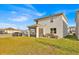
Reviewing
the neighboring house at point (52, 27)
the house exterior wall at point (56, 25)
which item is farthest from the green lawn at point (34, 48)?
the house exterior wall at point (56, 25)

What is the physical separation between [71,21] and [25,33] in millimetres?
3623

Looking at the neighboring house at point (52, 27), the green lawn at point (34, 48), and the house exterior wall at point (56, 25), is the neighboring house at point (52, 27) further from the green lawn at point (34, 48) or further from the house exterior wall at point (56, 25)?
the green lawn at point (34, 48)

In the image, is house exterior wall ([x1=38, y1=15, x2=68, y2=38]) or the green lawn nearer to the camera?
the green lawn

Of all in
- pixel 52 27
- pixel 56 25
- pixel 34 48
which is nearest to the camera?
pixel 34 48

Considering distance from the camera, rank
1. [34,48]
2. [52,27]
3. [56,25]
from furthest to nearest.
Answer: [52,27]
[56,25]
[34,48]

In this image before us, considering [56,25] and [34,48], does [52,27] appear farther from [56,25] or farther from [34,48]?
[34,48]

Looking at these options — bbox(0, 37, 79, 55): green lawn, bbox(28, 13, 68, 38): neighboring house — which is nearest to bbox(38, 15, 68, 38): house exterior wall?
bbox(28, 13, 68, 38): neighboring house

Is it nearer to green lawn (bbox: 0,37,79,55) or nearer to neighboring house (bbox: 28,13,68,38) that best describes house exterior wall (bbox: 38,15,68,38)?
neighboring house (bbox: 28,13,68,38)

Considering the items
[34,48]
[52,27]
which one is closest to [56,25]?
[52,27]

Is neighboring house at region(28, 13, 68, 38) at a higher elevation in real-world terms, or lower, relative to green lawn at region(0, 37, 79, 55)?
higher

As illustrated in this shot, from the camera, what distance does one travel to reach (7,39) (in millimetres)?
14023

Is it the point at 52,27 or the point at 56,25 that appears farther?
the point at 52,27

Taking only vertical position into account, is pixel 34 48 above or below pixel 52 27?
below
